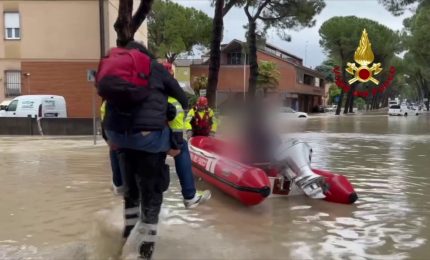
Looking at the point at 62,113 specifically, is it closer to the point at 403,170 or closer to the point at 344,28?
the point at 403,170

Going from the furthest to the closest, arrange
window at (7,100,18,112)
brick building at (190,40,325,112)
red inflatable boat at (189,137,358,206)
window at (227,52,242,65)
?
window at (227,52,242,65)
brick building at (190,40,325,112)
window at (7,100,18,112)
red inflatable boat at (189,137,358,206)

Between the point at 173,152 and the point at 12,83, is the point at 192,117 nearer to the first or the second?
the point at 173,152

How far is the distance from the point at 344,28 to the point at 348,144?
47.3m

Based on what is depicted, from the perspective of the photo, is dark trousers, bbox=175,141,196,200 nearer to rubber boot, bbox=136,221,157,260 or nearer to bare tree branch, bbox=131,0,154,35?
rubber boot, bbox=136,221,157,260

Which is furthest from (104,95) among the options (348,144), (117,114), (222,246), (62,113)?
(62,113)

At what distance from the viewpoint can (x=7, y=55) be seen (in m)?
31.7

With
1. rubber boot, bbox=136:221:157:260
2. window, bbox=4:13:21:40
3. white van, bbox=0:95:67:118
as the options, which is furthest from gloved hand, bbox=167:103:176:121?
window, bbox=4:13:21:40

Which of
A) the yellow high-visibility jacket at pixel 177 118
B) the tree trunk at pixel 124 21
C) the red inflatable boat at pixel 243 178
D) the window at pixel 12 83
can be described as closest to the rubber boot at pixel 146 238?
the yellow high-visibility jacket at pixel 177 118

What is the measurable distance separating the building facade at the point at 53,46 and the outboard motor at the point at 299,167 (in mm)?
24680

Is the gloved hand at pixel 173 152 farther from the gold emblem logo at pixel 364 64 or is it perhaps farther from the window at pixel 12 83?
the gold emblem logo at pixel 364 64

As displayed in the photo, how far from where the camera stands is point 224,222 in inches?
267

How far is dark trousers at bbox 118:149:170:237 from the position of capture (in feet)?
15.3

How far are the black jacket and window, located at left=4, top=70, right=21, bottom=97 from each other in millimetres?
29477

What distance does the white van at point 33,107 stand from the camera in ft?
80.3
